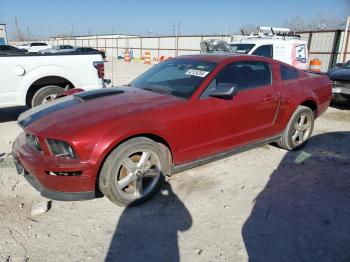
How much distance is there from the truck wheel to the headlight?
12.1ft

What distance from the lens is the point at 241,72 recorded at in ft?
14.0

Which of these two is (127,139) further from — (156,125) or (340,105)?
(340,105)

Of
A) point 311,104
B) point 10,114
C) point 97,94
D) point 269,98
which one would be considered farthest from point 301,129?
point 10,114

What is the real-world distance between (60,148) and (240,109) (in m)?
2.23

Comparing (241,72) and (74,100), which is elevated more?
(241,72)

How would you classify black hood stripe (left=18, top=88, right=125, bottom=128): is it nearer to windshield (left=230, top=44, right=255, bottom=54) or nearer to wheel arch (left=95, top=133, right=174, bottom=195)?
wheel arch (left=95, top=133, right=174, bottom=195)

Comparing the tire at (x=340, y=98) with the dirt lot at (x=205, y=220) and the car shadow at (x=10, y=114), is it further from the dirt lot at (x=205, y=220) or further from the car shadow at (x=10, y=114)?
the car shadow at (x=10, y=114)

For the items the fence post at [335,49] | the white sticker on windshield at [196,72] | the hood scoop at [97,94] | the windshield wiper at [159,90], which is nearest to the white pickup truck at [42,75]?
the hood scoop at [97,94]

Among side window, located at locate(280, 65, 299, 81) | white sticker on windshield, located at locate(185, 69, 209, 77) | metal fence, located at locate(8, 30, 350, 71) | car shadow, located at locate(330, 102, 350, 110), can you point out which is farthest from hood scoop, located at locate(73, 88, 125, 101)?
metal fence, located at locate(8, 30, 350, 71)

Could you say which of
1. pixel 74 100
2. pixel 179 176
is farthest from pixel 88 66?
pixel 179 176

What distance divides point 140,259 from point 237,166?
89.0 inches

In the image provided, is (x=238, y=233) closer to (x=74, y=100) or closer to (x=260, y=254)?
(x=260, y=254)

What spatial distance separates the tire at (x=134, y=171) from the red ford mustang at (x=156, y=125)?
10mm

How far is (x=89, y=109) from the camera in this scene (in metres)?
3.47
